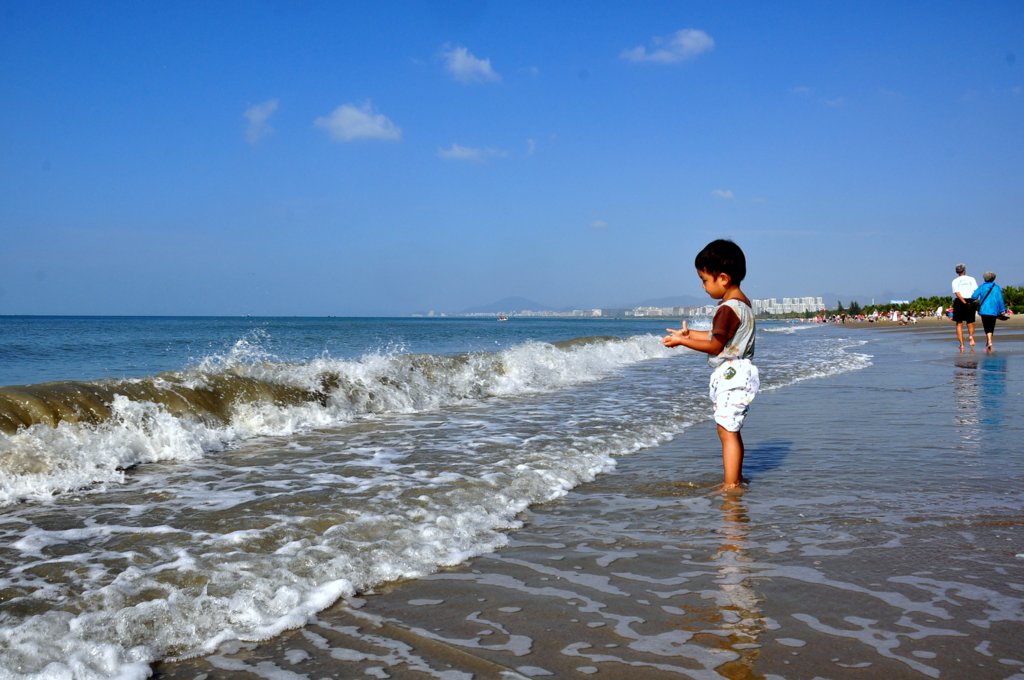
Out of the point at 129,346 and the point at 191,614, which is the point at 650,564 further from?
the point at 129,346

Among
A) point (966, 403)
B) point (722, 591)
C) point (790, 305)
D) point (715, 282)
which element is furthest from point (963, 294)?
point (790, 305)

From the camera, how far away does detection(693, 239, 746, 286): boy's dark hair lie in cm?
555

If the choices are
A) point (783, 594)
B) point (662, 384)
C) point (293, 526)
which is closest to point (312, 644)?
point (293, 526)

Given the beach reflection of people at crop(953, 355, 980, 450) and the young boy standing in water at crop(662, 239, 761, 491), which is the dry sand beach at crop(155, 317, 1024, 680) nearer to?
the young boy standing in water at crop(662, 239, 761, 491)

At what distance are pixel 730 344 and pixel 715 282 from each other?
0.49 meters

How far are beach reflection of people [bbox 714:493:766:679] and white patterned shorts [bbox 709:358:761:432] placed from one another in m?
1.19

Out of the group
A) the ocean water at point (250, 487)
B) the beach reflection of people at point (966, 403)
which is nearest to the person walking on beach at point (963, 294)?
the beach reflection of people at point (966, 403)

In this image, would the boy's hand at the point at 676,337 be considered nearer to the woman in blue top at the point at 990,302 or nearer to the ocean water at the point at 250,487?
the ocean water at the point at 250,487

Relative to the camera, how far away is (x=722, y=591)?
3256 mm

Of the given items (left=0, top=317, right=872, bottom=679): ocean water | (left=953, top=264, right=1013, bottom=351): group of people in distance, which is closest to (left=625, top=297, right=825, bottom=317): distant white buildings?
→ (left=953, top=264, right=1013, bottom=351): group of people in distance

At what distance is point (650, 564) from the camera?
3686 millimetres

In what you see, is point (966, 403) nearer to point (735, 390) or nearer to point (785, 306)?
point (735, 390)

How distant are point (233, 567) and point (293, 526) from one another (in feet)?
2.49

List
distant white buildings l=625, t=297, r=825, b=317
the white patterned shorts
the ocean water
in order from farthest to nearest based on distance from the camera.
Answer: distant white buildings l=625, t=297, r=825, b=317
the white patterned shorts
the ocean water
